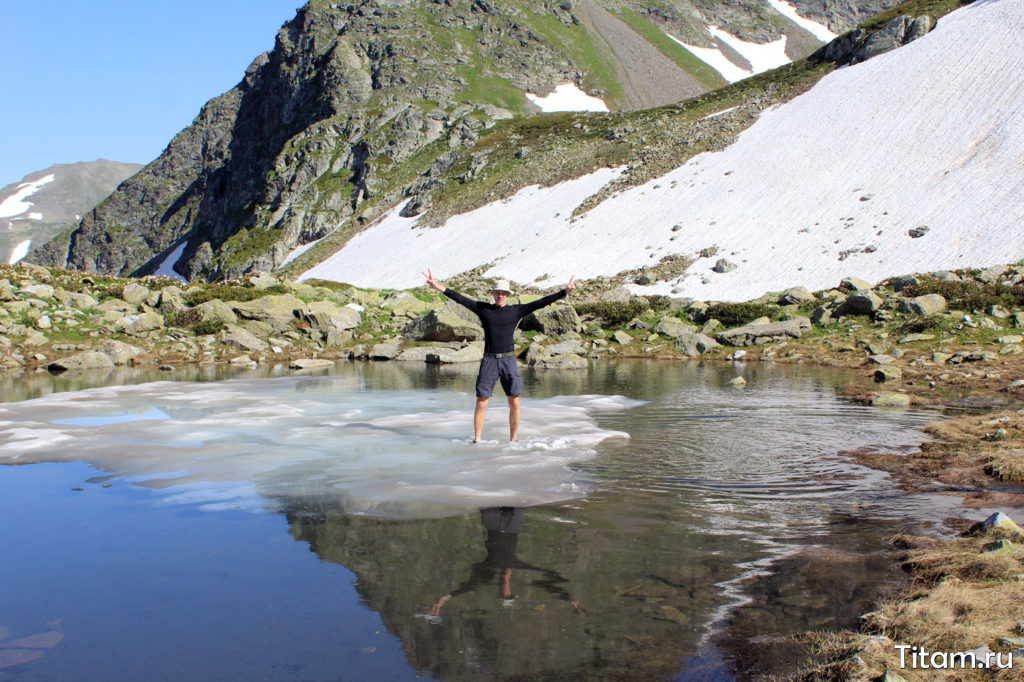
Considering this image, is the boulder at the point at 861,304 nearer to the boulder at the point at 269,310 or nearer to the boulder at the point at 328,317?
the boulder at the point at 328,317

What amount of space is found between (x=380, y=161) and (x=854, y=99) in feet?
154

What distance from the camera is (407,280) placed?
47938mm

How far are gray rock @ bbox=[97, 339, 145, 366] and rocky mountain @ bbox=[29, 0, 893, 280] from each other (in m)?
38.5

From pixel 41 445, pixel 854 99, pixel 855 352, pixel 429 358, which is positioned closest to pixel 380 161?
pixel 854 99

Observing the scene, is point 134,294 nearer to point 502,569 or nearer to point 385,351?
point 385,351

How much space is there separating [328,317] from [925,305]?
20486 mm

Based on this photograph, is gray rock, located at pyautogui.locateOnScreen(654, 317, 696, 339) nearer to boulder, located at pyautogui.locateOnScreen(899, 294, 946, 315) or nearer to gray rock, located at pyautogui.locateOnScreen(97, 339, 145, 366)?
boulder, located at pyautogui.locateOnScreen(899, 294, 946, 315)

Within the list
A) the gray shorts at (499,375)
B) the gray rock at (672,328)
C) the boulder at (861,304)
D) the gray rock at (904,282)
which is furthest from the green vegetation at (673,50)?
the gray shorts at (499,375)

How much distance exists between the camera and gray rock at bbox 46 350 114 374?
19.7 m

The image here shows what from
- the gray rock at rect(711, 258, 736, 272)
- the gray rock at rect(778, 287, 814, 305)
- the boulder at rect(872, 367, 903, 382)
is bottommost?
the boulder at rect(872, 367, 903, 382)

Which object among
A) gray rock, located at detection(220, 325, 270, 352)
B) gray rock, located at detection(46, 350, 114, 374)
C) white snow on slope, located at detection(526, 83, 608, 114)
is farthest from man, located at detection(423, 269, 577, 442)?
white snow on slope, located at detection(526, 83, 608, 114)

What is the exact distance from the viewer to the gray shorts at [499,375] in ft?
31.2

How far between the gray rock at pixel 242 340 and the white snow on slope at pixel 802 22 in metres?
167

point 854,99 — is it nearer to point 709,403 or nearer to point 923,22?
point 923,22
